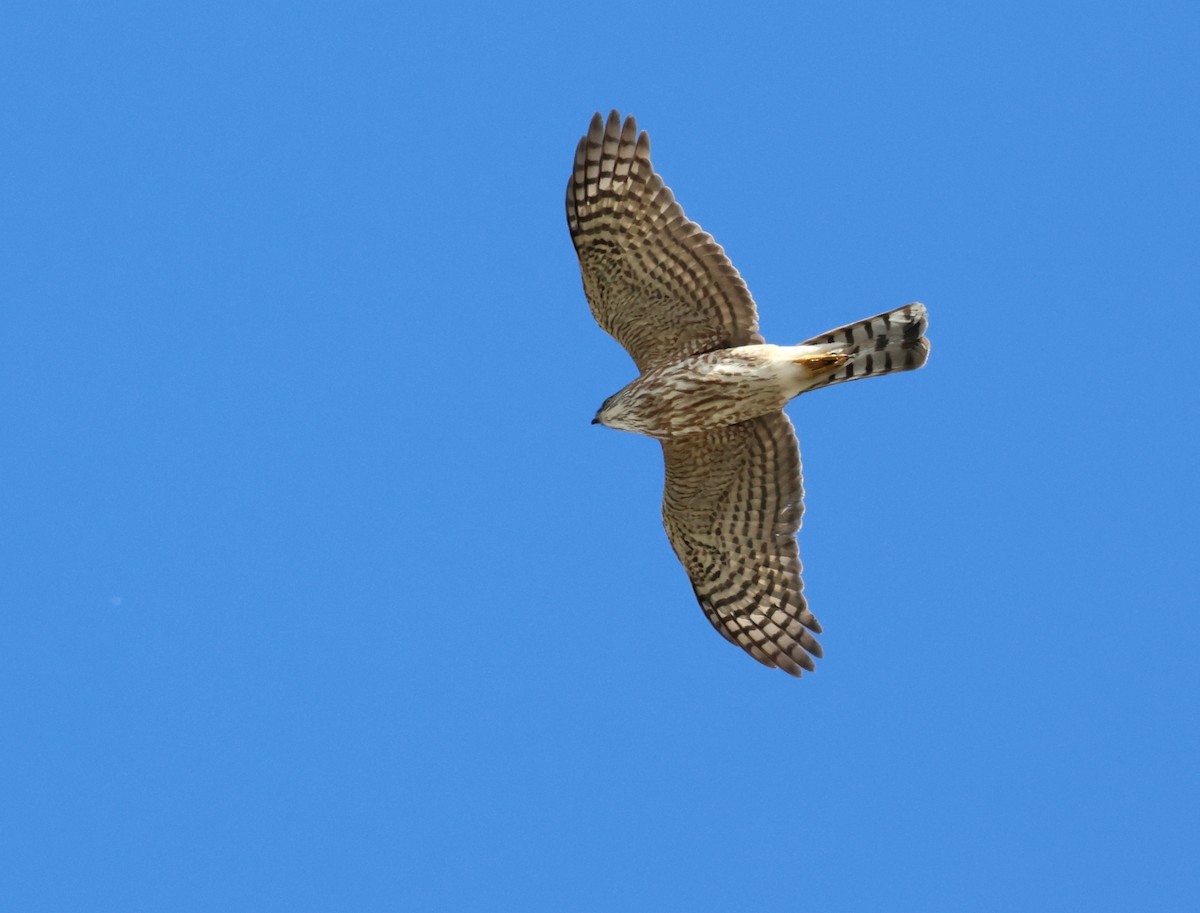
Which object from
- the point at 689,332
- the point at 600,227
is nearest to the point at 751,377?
the point at 689,332

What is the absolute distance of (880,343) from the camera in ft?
39.4

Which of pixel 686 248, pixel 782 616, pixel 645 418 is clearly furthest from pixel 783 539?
pixel 686 248

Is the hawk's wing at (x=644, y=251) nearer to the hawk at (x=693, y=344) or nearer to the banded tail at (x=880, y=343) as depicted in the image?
the hawk at (x=693, y=344)

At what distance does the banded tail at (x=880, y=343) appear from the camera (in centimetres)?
1196

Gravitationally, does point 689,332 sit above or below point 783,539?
above

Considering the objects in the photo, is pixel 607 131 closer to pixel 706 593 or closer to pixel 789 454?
pixel 789 454

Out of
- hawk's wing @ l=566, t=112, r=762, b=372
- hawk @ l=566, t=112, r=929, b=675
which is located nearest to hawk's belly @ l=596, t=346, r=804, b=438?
hawk @ l=566, t=112, r=929, b=675

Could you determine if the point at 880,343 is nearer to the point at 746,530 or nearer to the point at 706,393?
the point at 706,393

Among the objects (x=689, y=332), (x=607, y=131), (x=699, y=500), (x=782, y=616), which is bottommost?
(x=782, y=616)

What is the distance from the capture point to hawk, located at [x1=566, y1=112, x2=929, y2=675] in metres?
12.0

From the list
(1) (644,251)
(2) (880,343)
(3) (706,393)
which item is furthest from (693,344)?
(2) (880,343)

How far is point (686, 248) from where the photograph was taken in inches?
469

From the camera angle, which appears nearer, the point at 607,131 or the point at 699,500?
the point at 607,131

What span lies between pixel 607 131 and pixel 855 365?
7.07 ft
